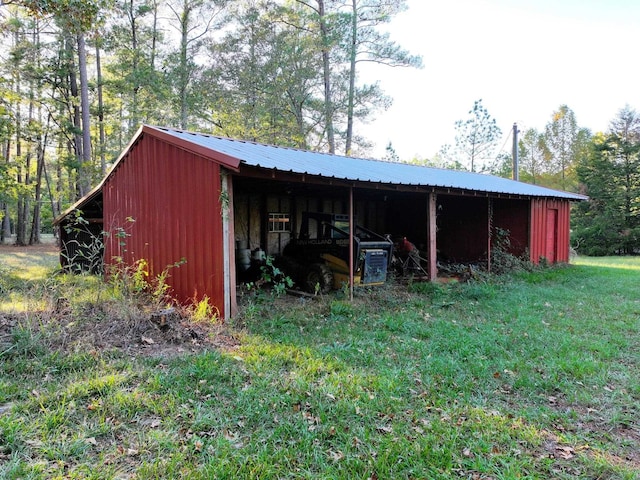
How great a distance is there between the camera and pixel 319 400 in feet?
11.4

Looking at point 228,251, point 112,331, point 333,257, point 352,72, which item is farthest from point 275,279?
point 352,72

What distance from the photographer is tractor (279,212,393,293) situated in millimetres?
8219

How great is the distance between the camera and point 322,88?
20906 millimetres

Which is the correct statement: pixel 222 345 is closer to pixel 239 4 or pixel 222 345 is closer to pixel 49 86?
pixel 239 4

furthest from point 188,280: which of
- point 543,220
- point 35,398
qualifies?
point 543,220

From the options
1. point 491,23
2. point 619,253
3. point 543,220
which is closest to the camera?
point 491,23

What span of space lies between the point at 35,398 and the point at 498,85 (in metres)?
30.0

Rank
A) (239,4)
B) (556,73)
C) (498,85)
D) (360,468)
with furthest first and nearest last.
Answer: (556,73), (498,85), (239,4), (360,468)

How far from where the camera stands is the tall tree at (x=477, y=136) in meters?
29.2

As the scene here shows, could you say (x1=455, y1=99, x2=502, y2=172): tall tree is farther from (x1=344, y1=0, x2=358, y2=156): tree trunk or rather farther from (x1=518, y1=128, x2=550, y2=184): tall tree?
(x1=344, y1=0, x2=358, y2=156): tree trunk

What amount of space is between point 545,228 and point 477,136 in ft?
60.6

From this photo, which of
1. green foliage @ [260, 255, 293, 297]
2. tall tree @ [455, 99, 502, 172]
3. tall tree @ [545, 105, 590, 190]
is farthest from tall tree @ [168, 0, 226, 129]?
tall tree @ [545, 105, 590, 190]

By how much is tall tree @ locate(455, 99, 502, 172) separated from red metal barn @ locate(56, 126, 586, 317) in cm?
1616

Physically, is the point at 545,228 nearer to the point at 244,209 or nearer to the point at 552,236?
the point at 552,236
